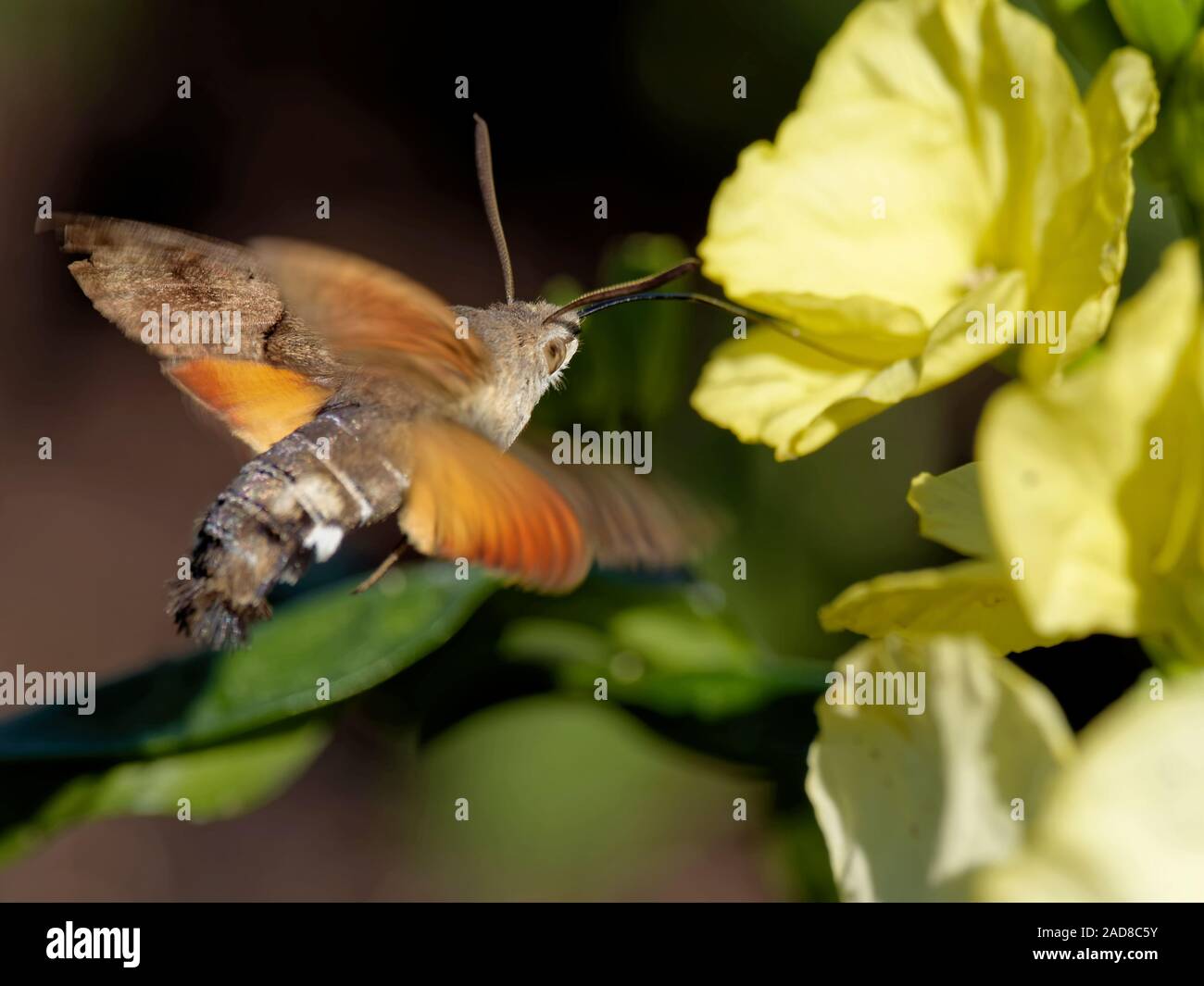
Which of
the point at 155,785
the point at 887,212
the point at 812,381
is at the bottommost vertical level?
the point at 155,785

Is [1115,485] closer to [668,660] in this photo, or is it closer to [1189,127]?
[1189,127]

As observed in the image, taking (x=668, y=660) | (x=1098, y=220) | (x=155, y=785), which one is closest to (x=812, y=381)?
(x=1098, y=220)

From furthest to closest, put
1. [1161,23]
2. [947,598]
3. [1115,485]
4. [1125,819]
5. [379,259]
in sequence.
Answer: [379,259], [1161,23], [947,598], [1115,485], [1125,819]

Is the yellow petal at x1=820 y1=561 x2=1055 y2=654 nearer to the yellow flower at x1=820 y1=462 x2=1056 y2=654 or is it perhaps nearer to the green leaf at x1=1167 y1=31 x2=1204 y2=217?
the yellow flower at x1=820 y1=462 x2=1056 y2=654

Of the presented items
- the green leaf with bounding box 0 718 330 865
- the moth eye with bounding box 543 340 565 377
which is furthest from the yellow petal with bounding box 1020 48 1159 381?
the green leaf with bounding box 0 718 330 865

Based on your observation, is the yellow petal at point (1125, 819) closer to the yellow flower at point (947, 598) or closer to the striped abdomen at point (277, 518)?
the yellow flower at point (947, 598)
